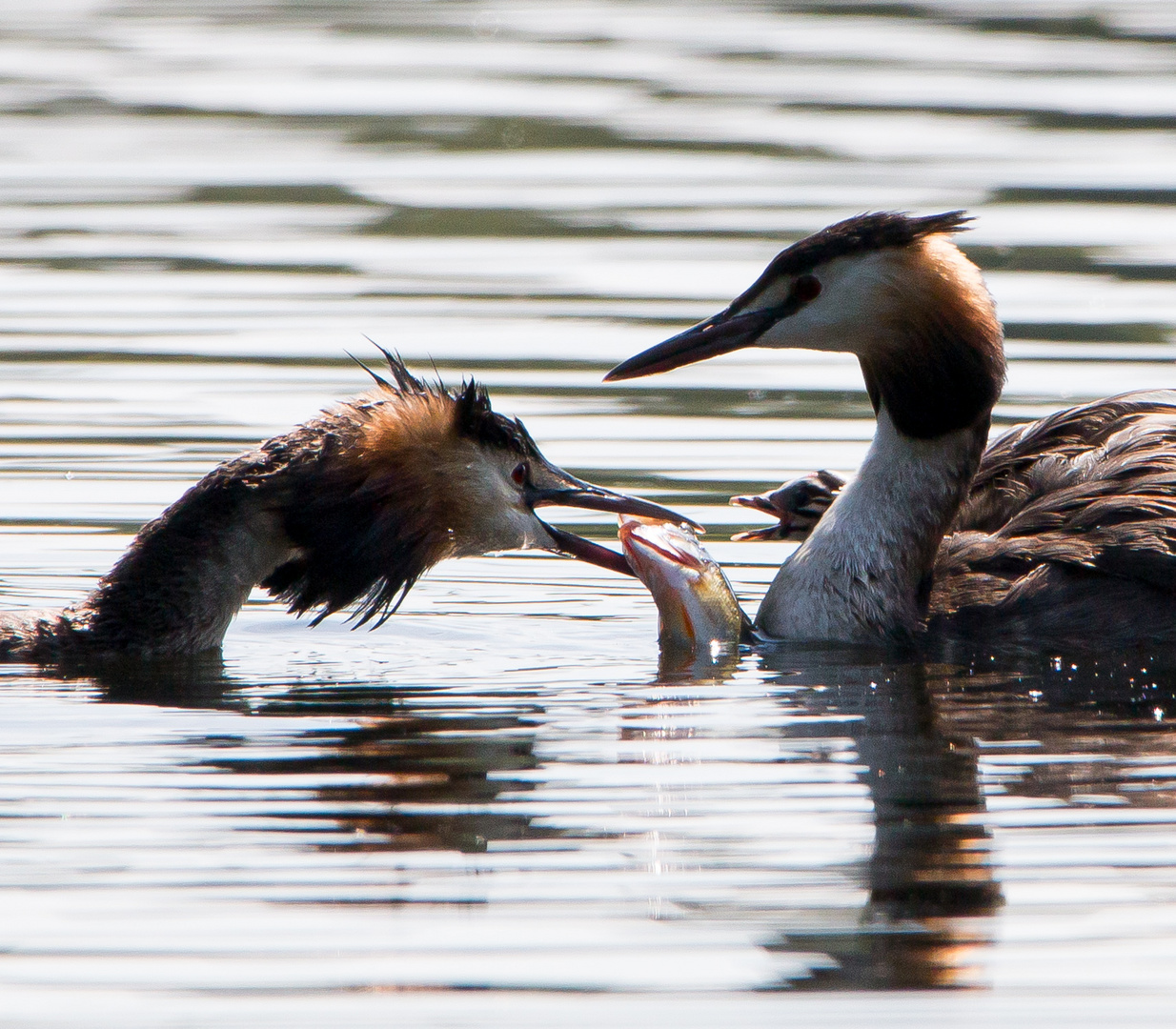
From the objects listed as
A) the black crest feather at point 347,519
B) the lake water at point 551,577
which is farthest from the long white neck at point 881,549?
the black crest feather at point 347,519

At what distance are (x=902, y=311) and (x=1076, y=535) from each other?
98 centimetres

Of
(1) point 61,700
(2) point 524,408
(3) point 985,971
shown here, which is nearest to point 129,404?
(2) point 524,408

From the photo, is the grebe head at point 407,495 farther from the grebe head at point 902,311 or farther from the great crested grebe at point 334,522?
the grebe head at point 902,311

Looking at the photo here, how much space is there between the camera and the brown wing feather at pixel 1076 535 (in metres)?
7.65

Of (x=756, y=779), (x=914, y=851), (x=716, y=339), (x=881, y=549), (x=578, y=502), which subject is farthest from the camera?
(x=716, y=339)

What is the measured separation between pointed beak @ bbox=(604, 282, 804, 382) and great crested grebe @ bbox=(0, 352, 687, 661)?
2.42 ft

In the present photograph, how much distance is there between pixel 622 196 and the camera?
15.2m

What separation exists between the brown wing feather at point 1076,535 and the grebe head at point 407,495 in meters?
1.11

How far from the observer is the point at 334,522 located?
7.35 m

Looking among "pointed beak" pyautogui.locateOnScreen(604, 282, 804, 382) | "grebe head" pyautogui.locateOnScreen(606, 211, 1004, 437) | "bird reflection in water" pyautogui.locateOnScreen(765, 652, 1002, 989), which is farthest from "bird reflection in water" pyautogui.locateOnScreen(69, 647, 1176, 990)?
"pointed beak" pyautogui.locateOnScreen(604, 282, 804, 382)

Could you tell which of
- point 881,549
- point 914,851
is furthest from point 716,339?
point 914,851

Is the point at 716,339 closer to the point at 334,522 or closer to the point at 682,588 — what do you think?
the point at 682,588

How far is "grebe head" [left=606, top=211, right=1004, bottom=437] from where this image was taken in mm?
8094

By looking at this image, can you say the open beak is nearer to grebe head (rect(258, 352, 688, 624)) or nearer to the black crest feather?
grebe head (rect(258, 352, 688, 624))
